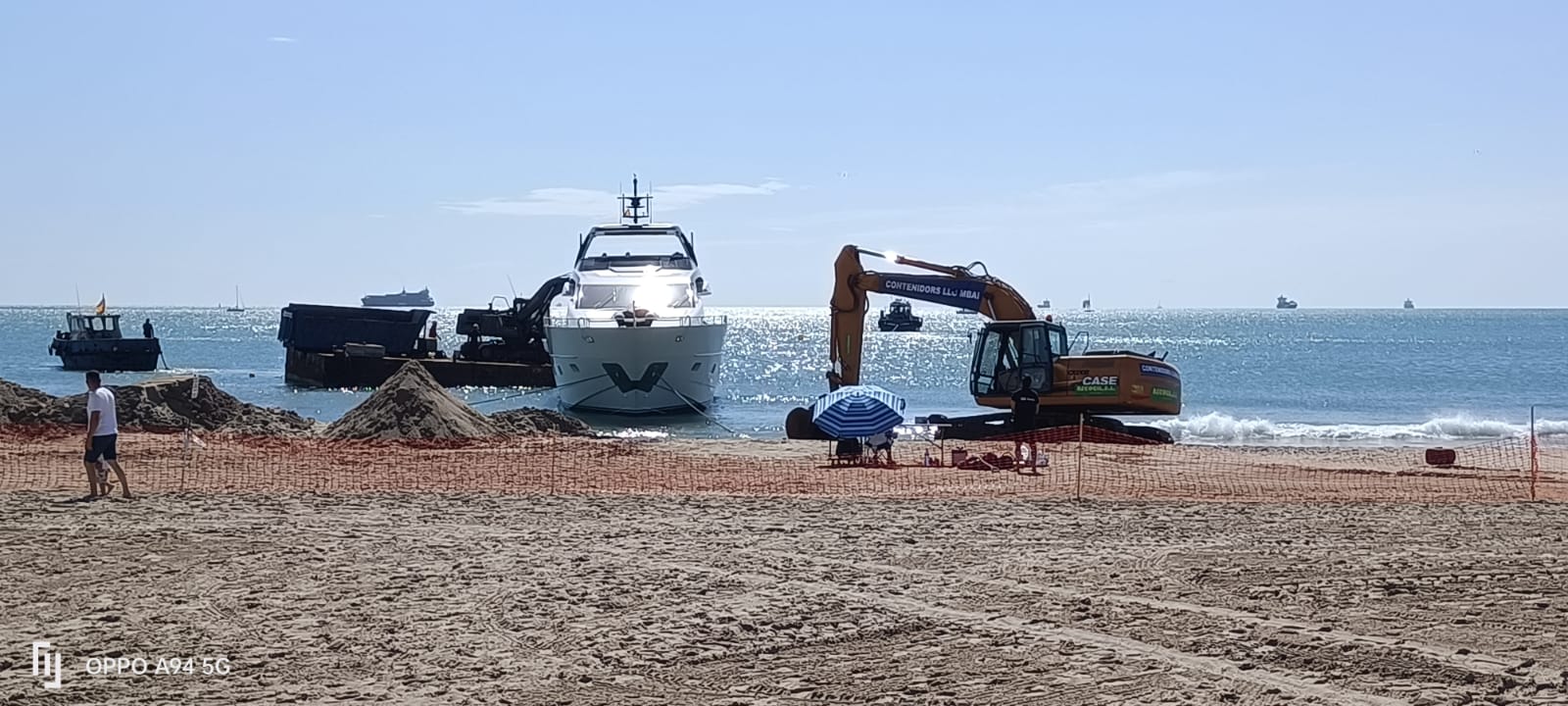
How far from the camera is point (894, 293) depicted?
27766 millimetres

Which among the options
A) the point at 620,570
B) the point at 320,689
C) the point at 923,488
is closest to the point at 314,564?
the point at 620,570

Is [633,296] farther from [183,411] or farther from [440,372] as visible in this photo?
[440,372]

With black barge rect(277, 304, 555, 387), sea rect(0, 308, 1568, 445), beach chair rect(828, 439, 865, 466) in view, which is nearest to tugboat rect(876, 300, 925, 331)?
sea rect(0, 308, 1568, 445)

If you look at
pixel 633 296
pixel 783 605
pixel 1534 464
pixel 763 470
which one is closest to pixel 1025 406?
pixel 763 470

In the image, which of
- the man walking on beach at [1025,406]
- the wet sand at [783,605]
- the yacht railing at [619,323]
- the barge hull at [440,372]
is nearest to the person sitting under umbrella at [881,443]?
the man walking on beach at [1025,406]

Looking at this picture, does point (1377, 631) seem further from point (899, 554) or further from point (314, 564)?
point (314, 564)

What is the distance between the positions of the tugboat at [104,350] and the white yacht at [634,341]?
26.7 metres

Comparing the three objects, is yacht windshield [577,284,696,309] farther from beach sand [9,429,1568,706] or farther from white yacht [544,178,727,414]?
beach sand [9,429,1568,706]

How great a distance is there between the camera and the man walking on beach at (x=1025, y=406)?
2572 centimetres

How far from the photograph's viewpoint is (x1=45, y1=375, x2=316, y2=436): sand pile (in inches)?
1076

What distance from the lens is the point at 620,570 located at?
10.9 m

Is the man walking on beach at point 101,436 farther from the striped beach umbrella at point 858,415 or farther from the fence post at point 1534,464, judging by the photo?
the fence post at point 1534,464

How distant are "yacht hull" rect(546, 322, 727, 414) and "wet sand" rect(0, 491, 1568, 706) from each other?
75.7ft

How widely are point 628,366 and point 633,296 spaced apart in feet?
9.15
